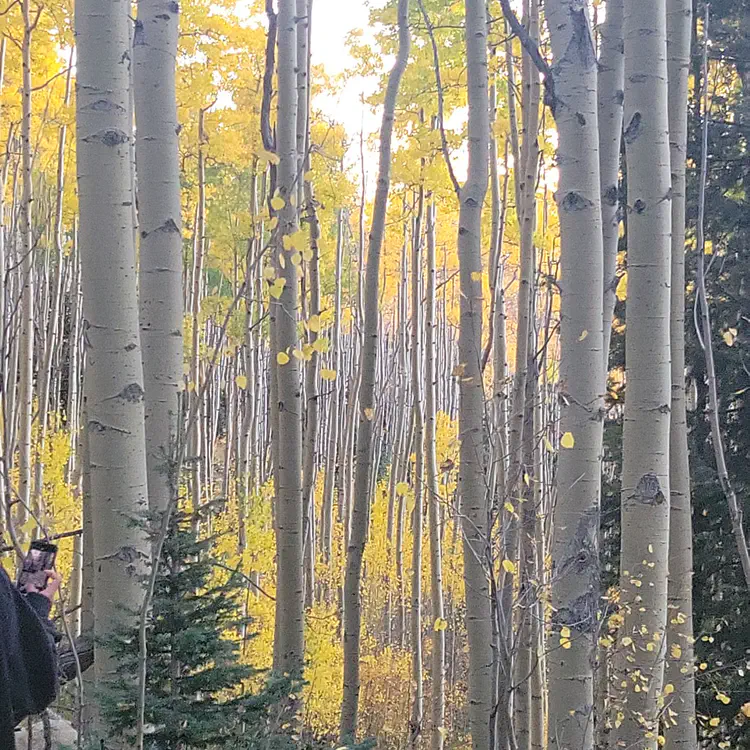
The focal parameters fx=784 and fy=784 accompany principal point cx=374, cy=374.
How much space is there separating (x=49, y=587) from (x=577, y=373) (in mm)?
1648

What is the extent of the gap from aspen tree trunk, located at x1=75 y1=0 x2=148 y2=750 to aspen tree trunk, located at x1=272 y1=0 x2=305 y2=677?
1.45 metres

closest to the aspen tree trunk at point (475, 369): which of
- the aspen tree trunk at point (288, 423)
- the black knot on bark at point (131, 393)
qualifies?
the aspen tree trunk at point (288, 423)

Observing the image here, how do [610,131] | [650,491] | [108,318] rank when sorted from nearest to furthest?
1. [108,318]
2. [650,491]
3. [610,131]

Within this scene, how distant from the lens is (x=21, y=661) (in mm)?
1645

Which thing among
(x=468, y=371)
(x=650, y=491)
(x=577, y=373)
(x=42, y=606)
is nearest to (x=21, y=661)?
(x=42, y=606)

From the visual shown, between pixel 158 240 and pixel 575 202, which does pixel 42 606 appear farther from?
pixel 575 202

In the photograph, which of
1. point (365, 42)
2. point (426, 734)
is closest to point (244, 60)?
Result: point (365, 42)

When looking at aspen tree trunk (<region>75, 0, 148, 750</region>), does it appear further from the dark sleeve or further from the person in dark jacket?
the person in dark jacket

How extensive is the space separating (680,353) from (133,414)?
8.05 feet

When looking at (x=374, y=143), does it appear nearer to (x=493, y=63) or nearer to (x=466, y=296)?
(x=493, y=63)

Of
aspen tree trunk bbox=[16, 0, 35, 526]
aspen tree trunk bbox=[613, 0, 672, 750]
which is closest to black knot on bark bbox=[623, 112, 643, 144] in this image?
aspen tree trunk bbox=[613, 0, 672, 750]

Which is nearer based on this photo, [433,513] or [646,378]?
[646,378]

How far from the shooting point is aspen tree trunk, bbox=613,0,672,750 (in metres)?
2.64

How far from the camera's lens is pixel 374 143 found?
10.3 meters
